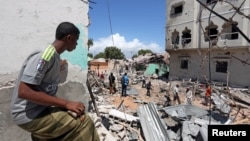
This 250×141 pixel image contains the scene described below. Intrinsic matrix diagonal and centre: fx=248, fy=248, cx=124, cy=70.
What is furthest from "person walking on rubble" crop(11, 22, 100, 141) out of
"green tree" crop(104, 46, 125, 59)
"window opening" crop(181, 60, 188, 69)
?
"green tree" crop(104, 46, 125, 59)

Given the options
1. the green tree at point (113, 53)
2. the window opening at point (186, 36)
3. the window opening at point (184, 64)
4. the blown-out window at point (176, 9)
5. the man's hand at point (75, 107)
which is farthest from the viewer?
the green tree at point (113, 53)

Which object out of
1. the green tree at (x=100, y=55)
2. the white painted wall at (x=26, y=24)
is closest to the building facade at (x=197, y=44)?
the white painted wall at (x=26, y=24)

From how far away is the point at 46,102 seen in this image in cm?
171

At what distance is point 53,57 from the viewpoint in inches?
69.6

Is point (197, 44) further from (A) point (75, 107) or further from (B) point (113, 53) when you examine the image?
(B) point (113, 53)

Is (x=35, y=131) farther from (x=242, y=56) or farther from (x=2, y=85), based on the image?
(x=242, y=56)

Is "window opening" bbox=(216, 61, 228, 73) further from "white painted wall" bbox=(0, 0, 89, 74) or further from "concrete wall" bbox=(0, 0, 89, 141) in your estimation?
"white painted wall" bbox=(0, 0, 89, 74)

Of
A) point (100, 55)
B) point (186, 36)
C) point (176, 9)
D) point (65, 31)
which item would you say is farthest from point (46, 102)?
point (100, 55)

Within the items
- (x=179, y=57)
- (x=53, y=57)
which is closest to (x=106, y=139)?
(x=53, y=57)

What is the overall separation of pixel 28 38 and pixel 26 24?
0.61 ft

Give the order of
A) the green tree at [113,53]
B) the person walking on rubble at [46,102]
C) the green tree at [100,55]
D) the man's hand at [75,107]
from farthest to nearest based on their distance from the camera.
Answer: the green tree at [100,55], the green tree at [113,53], the man's hand at [75,107], the person walking on rubble at [46,102]

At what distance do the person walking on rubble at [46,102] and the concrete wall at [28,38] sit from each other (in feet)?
5.04

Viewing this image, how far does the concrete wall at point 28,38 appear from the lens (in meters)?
3.15

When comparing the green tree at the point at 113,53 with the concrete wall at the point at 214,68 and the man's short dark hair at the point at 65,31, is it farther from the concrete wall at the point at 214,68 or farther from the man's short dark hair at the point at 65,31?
the man's short dark hair at the point at 65,31
